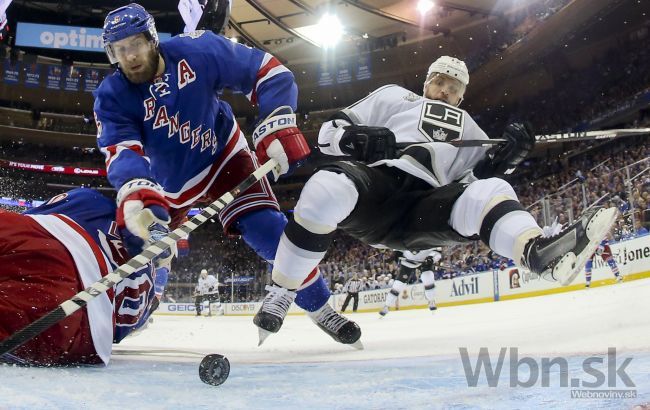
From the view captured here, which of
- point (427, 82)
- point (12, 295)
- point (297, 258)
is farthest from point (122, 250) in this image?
point (427, 82)

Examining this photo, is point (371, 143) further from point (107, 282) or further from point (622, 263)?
point (622, 263)

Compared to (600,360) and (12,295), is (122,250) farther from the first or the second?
(600,360)

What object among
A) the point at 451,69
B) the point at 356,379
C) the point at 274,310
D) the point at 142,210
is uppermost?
the point at 451,69

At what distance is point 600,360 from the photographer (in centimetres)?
133

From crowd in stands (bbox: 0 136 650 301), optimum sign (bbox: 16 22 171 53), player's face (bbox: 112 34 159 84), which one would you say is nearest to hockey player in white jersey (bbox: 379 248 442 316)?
crowd in stands (bbox: 0 136 650 301)

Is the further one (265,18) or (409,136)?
(265,18)

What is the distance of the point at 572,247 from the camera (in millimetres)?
1548

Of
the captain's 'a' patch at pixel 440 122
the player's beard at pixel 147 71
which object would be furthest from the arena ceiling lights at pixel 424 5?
the player's beard at pixel 147 71

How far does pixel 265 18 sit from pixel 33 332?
1635 centimetres

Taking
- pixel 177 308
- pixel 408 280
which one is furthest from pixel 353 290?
pixel 177 308

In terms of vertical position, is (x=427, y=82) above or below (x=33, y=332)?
above

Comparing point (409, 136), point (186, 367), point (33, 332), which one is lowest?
point (186, 367)

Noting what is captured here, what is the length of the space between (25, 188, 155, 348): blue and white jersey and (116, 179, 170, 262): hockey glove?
6.3 inches

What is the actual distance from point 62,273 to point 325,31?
16.6 m
